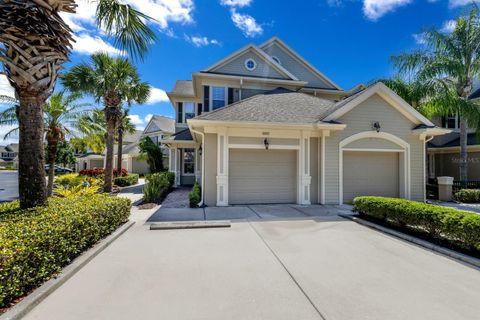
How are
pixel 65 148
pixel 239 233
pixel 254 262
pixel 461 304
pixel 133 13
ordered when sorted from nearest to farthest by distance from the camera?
pixel 461 304
pixel 254 262
pixel 133 13
pixel 239 233
pixel 65 148

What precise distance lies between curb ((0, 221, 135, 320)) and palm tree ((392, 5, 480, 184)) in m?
15.4

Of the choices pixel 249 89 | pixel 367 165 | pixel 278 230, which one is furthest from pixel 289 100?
Answer: pixel 278 230

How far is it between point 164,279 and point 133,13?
238 inches

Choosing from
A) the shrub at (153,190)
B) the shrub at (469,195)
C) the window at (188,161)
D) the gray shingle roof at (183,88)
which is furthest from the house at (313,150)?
the gray shingle roof at (183,88)

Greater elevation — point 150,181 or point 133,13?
point 133,13

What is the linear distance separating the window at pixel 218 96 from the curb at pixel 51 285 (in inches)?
393

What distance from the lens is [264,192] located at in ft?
33.3

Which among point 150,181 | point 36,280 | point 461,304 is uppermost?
point 150,181

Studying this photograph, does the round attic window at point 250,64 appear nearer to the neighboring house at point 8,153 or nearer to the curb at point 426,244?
the curb at point 426,244

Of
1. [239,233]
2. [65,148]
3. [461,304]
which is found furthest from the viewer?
[65,148]

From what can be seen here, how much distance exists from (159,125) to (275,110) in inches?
945

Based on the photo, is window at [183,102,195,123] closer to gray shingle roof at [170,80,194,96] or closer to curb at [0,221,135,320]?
gray shingle roof at [170,80,194,96]

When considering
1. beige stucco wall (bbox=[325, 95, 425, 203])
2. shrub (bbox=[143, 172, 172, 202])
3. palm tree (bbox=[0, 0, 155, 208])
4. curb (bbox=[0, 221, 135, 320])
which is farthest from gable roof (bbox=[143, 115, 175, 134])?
curb (bbox=[0, 221, 135, 320])

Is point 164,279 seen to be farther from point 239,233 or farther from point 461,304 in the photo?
point 461,304
